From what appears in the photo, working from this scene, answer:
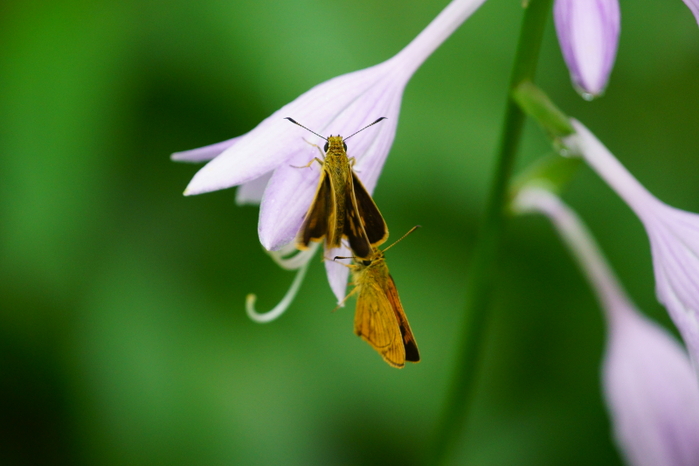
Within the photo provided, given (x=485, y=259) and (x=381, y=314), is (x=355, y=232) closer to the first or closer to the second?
(x=381, y=314)

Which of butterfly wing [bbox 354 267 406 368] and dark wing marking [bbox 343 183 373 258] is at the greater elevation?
dark wing marking [bbox 343 183 373 258]

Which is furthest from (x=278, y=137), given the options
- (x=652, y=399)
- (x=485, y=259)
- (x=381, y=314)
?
(x=652, y=399)

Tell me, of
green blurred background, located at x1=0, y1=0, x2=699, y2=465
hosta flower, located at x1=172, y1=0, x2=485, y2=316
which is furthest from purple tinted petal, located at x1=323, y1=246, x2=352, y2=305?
green blurred background, located at x1=0, y1=0, x2=699, y2=465

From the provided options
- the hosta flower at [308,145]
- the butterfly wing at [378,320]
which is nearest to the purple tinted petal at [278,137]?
the hosta flower at [308,145]

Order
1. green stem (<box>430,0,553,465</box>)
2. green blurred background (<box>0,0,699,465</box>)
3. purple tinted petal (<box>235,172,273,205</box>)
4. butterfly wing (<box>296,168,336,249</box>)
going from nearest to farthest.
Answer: butterfly wing (<box>296,168,336,249</box>)
green stem (<box>430,0,553,465</box>)
purple tinted petal (<box>235,172,273,205</box>)
green blurred background (<box>0,0,699,465</box>)

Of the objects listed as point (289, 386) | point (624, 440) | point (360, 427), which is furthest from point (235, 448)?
point (624, 440)

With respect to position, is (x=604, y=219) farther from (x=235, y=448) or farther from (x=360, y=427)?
(x=235, y=448)

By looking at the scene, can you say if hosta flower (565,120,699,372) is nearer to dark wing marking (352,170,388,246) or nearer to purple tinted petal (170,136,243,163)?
dark wing marking (352,170,388,246)
